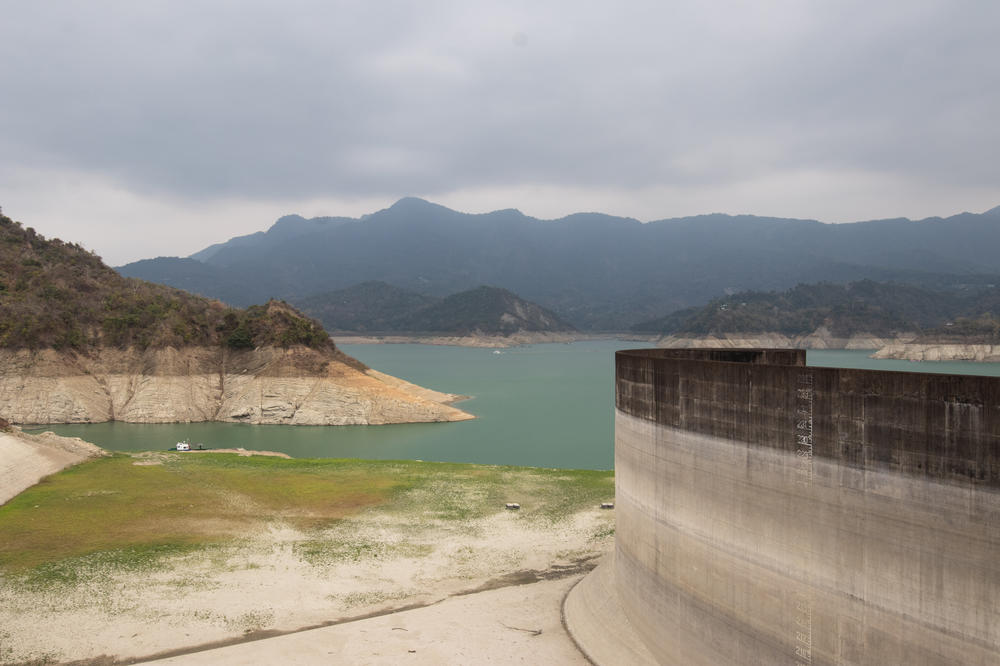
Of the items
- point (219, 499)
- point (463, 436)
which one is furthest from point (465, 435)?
point (219, 499)

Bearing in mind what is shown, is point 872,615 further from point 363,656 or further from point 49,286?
point 49,286

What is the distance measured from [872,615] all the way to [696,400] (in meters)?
4.73

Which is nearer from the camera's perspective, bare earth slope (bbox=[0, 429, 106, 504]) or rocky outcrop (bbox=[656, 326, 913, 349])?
bare earth slope (bbox=[0, 429, 106, 504])

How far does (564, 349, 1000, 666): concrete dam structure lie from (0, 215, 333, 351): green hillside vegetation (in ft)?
183

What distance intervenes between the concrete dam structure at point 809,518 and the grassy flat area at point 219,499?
1282 centimetres

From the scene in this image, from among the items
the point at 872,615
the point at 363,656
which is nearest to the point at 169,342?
the point at 363,656

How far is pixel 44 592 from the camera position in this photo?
18.3 meters

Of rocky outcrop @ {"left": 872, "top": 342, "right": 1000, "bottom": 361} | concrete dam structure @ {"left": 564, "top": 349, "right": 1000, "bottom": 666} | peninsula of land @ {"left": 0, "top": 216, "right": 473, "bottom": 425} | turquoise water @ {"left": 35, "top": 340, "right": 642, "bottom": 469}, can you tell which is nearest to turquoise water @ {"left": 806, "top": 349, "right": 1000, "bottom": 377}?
rocky outcrop @ {"left": 872, "top": 342, "right": 1000, "bottom": 361}

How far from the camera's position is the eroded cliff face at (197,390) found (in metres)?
58.4

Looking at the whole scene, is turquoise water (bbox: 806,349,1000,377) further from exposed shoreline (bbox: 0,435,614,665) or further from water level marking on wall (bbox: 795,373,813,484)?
water level marking on wall (bbox: 795,373,813,484)

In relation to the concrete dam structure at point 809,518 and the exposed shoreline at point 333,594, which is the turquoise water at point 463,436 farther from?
the concrete dam structure at point 809,518

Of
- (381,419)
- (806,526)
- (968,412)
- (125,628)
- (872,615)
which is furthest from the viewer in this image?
(381,419)

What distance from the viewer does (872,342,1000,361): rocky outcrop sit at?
125825 mm

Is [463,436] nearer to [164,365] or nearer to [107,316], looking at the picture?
[164,365]
